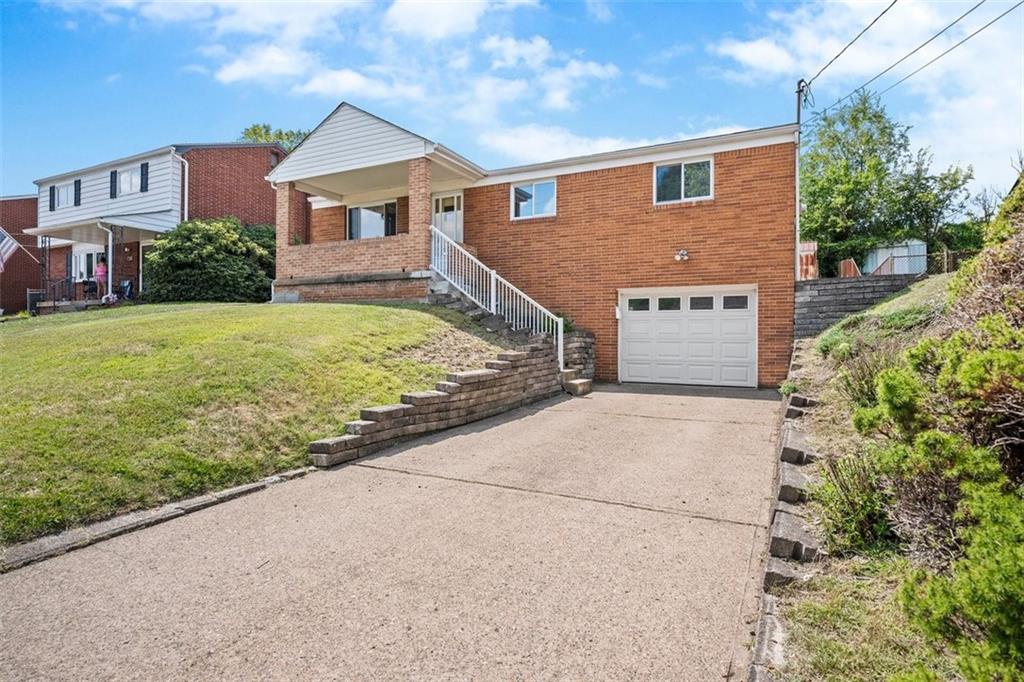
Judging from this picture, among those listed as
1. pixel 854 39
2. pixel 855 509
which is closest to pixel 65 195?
pixel 854 39

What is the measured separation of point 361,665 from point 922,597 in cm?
238

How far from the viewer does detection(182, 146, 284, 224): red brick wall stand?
870 inches

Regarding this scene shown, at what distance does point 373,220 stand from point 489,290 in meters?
6.28

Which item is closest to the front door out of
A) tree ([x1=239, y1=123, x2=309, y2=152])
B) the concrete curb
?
the concrete curb

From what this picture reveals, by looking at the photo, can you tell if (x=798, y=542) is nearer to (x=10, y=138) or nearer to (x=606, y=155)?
(x=10, y=138)

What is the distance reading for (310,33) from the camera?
9.31 meters

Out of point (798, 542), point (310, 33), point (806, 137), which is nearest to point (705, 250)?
point (310, 33)

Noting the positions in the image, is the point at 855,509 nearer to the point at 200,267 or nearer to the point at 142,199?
the point at 200,267

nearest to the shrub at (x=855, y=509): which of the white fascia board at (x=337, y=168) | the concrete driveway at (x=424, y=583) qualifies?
the concrete driveway at (x=424, y=583)

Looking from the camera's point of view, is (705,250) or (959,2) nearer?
(959,2)

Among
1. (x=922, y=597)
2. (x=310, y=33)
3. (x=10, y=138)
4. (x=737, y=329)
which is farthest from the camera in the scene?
(x=737, y=329)

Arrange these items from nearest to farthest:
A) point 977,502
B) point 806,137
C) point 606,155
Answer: point 977,502 → point 606,155 → point 806,137

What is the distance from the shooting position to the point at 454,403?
8078mm

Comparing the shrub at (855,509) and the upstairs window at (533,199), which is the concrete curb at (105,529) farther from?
the upstairs window at (533,199)
